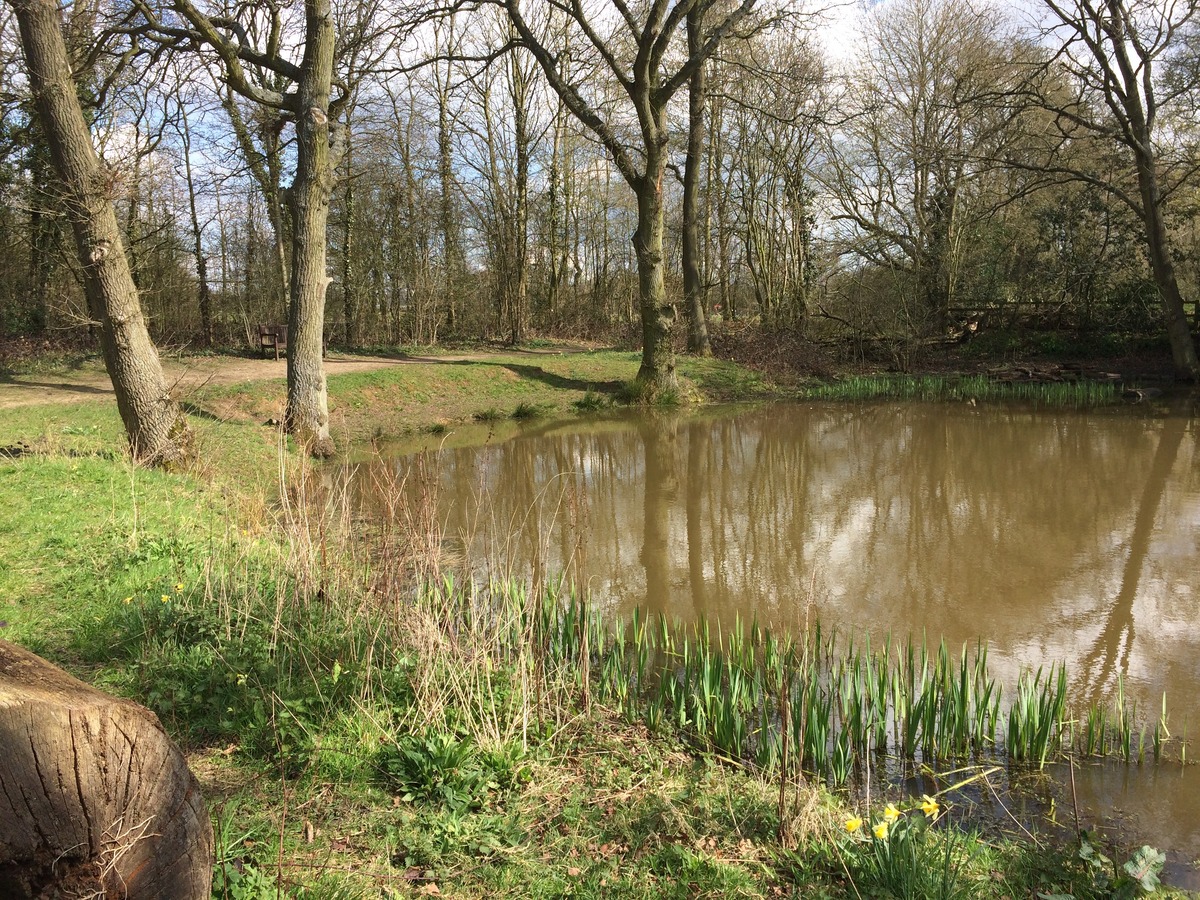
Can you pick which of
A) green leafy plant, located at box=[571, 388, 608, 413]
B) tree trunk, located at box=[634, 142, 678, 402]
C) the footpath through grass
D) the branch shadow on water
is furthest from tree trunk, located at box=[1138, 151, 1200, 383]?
the footpath through grass

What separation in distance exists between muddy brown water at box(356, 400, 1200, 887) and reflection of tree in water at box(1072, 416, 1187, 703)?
0.7 inches

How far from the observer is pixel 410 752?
11.7 feet

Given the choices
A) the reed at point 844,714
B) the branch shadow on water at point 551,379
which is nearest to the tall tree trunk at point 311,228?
the branch shadow on water at point 551,379

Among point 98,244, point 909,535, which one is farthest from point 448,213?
point 909,535

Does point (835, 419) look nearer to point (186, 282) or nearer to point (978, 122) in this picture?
point (978, 122)

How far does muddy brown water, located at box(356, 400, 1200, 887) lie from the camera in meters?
5.28

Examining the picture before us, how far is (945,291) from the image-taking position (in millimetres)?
25594

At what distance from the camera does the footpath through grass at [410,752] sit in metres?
2.98

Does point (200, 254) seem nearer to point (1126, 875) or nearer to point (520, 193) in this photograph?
point (520, 193)

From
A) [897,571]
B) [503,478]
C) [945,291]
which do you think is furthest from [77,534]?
[945,291]

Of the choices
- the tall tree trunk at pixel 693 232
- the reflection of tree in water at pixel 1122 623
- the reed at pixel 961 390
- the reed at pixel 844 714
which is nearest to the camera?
the reed at pixel 844 714

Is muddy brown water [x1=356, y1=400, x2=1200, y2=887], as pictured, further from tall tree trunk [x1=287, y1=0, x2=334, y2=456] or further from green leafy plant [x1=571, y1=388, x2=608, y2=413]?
green leafy plant [x1=571, y1=388, x2=608, y2=413]

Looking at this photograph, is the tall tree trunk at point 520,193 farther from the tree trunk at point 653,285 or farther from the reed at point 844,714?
the reed at point 844,714

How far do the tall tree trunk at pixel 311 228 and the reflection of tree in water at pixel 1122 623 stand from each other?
970cm
